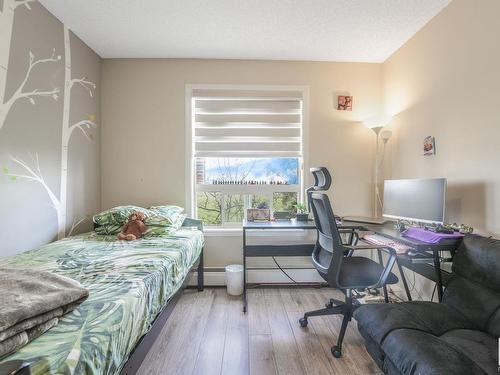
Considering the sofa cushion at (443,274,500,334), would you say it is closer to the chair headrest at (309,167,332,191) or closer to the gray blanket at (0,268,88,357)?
the chair headrest at (309,167,332,191)

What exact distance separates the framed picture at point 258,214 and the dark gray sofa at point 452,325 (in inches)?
60.1

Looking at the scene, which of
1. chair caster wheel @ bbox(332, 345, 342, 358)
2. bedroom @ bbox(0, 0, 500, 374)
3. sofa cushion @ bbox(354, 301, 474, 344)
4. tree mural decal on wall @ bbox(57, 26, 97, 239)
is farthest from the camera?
tree mural decal on wall @ bbox(57, 26, 97, 239)

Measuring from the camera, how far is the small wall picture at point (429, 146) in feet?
7.66

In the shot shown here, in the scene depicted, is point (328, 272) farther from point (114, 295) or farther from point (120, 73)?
point (120, 73)

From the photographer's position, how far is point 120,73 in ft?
10.3

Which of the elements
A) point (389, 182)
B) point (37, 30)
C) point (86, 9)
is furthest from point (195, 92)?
point (389, 182)

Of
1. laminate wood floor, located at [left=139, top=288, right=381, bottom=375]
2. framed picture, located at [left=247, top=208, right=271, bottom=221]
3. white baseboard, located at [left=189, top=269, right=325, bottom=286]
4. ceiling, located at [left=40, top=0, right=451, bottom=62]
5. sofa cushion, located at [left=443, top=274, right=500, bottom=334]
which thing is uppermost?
ceiling, located at [left=40, top=0, right=451, bottom=62]

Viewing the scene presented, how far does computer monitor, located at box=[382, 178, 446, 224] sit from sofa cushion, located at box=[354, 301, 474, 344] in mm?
674

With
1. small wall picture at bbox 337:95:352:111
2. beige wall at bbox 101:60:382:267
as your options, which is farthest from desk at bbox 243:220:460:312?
small wall picture at bbox 337:95:352:111

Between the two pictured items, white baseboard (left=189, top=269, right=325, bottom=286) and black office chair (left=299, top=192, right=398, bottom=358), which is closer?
black office chair (left=299, top=192, right=398, bottom=358)

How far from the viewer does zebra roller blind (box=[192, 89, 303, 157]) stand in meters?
3.18

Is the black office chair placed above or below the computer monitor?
below

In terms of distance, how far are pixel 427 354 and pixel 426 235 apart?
0.90 metres

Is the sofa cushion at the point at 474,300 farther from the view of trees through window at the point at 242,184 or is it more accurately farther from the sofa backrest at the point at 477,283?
the view of trees through window at the point at 242,184
